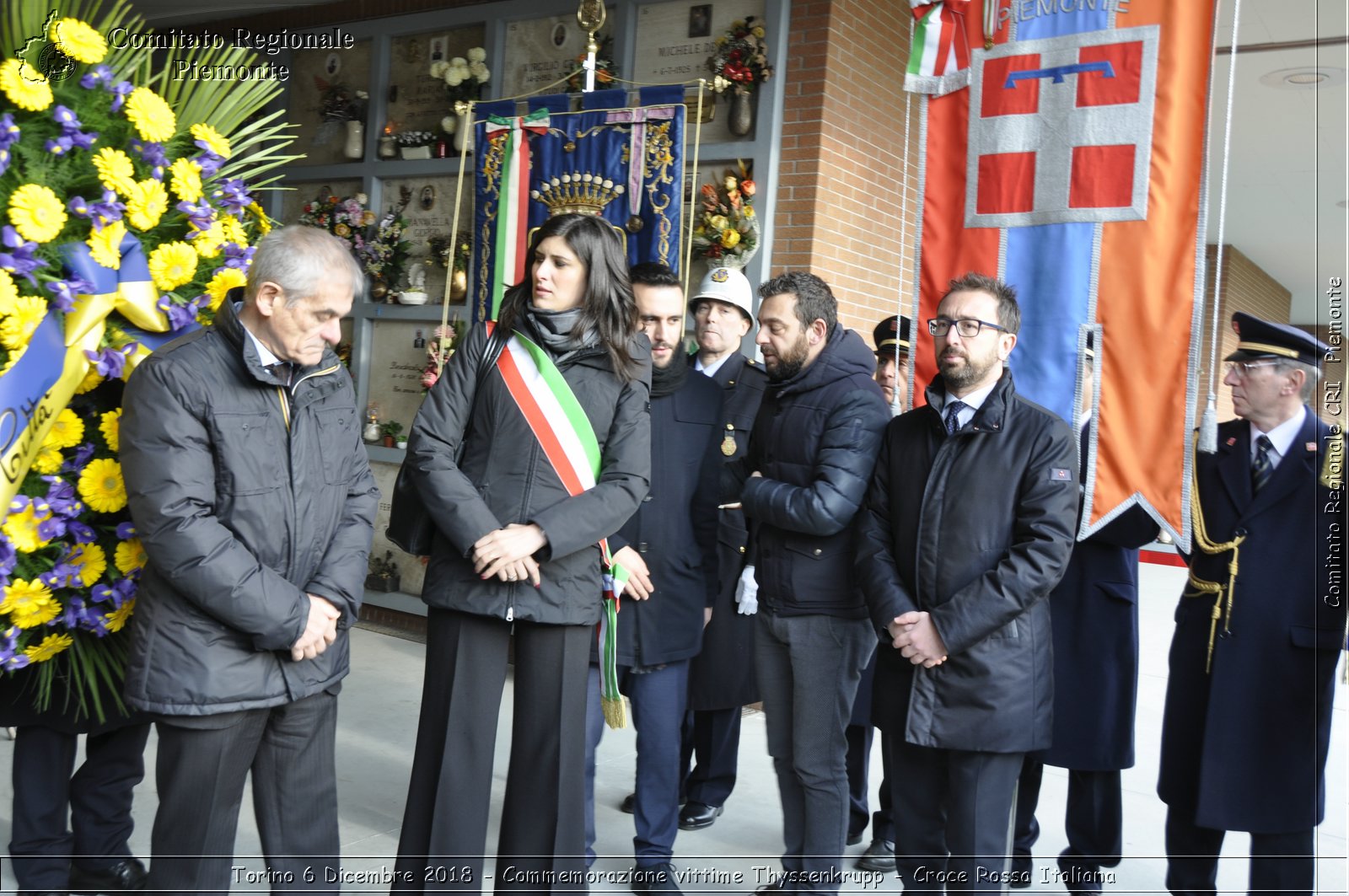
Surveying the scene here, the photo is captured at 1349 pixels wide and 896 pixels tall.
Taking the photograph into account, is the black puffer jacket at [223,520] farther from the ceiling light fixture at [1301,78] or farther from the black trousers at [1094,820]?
the ceiling light fixture at [1301,78]

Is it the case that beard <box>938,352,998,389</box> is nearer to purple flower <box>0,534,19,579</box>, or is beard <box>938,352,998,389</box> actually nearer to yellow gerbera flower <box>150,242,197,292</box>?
yellow gerbera flower <box>150,242,197,292</box>

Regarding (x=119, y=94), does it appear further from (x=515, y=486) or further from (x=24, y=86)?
(x=515, y=486)

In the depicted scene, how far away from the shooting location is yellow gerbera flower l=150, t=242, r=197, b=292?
272cm

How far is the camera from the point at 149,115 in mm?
2697

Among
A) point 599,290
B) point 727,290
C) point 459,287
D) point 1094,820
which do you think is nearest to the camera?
point 599,290

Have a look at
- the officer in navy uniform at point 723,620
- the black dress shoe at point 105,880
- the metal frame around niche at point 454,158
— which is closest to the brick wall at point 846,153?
the metal frame around niche at point 454,158

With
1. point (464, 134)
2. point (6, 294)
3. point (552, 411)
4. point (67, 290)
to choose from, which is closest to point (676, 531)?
point (552, 411)

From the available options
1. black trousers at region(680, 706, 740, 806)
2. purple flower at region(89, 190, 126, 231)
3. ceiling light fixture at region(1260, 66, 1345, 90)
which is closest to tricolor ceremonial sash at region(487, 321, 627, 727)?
purple flower at region(89, 190, 126, 231)

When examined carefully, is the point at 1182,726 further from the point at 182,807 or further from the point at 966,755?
the point at 182,807

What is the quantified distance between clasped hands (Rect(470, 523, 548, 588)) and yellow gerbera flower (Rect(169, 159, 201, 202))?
3.88 ft

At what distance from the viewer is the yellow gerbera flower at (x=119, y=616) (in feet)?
8.95

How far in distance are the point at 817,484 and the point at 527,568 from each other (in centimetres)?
80

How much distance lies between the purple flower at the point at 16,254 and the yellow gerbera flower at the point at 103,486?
1.62 feet

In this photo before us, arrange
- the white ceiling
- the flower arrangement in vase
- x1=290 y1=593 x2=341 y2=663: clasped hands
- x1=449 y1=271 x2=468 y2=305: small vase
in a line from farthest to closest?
the white ceiling, x1=449 y1=271 x2=468 y2=305: small vase, the flower arrangement in vase, x1=290 y1=593 x2=341 y2=663: clasped hands
